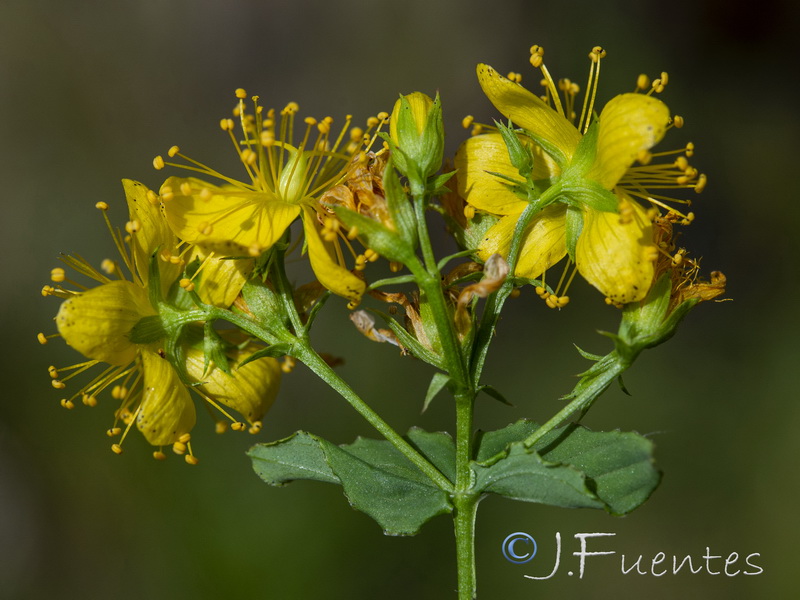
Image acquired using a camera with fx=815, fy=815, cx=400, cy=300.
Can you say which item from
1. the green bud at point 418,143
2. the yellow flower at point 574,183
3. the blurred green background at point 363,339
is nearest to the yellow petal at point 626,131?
the yellow flower at point 574,183

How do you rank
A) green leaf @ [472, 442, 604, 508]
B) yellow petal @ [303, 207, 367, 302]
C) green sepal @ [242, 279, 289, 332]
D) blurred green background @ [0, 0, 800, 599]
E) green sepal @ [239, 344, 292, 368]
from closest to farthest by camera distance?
1. green leaf @ [472, 442, 604, 508]
2. yellow petal @ [303, 207, 367, 302]
3. green sepal @ [239, 344, 292, 368]
4. green sepal @ [242, 279, 289, 332]
5. blurred green background @ [0, 0, 800, 599]

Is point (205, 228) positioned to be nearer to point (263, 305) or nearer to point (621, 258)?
point (263, 305)

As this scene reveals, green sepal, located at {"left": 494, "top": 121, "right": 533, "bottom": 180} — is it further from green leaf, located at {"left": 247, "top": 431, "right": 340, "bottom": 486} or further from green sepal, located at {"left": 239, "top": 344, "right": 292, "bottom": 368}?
green leaf, located at {"left": 247, "top": 431, "right": 340, "bottom": 486}

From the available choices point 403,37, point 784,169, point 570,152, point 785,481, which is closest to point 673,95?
point 784,169

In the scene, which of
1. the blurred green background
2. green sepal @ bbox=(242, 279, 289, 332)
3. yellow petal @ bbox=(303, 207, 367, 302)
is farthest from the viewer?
the blurred green background

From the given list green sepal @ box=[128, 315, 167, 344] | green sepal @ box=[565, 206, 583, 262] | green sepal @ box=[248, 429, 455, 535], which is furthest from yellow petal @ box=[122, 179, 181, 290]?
green sepal @ box=[565, 206, 583, 262]

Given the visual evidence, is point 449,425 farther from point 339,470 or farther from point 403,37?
point 403,37

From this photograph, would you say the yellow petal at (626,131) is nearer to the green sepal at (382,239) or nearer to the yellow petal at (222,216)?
the green sepal at (382,239)
